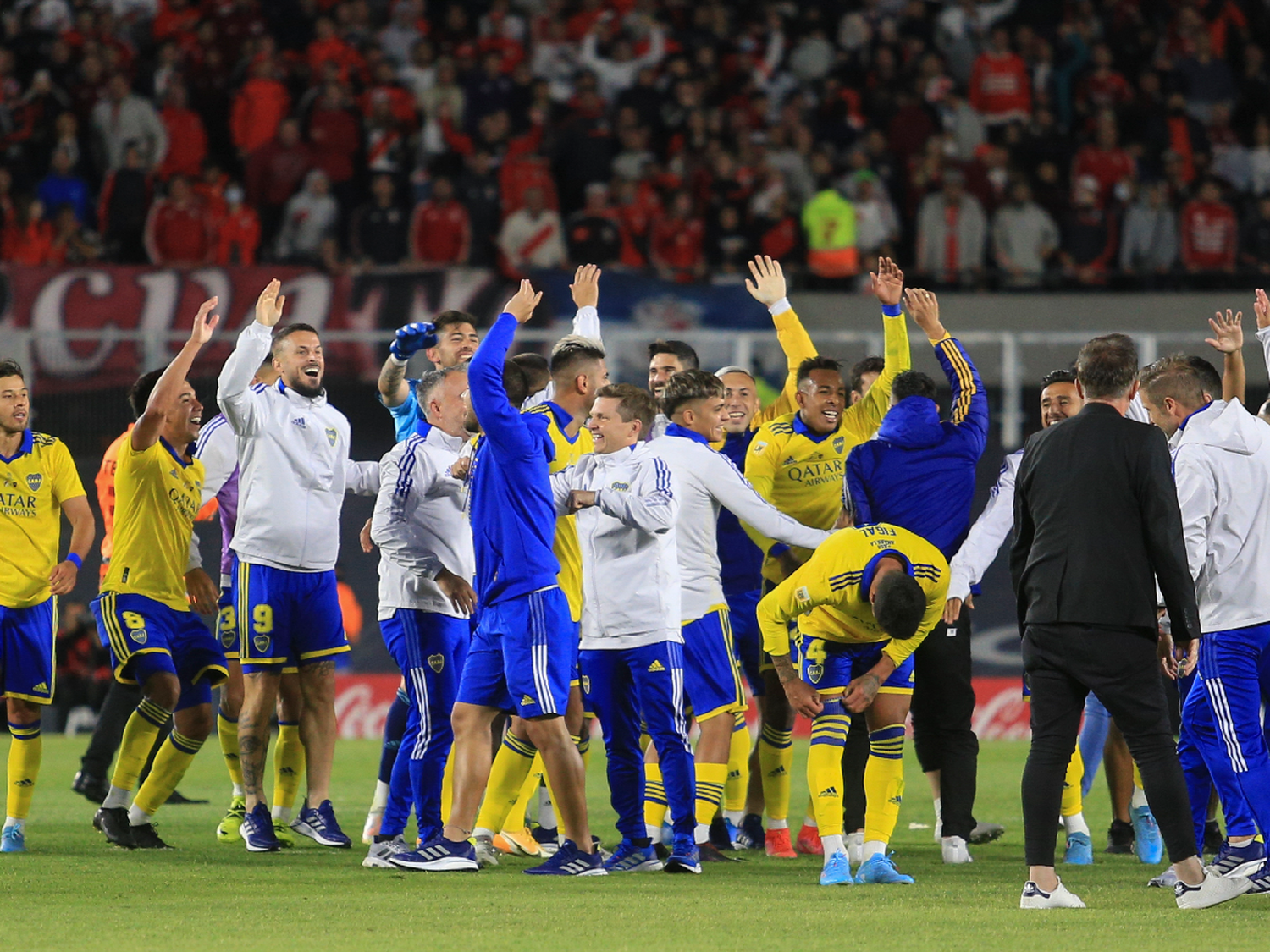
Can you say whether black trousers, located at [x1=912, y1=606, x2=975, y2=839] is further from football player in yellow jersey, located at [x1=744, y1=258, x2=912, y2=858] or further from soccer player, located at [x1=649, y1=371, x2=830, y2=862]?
soccer player, located at [x1=649, y1=371, x2=830, y2=862]

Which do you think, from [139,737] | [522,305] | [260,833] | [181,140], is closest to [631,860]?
[260,833]

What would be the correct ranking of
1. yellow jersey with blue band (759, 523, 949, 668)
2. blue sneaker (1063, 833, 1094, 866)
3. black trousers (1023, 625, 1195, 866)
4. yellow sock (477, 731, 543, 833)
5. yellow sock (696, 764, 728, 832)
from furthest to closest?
blue sneaker (1063, 833, 1094, 866) < yellow sock (696, 764, 728, 832) < yellow sock (477, 731, 543, 833) < yellow jersey with blue band (759, 523, 949, 668) < black trousers (1023, 625, 1195, 866)

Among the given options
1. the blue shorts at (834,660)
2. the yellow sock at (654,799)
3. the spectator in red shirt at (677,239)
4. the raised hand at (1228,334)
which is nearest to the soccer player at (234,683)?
the yellow sock at (654,799)

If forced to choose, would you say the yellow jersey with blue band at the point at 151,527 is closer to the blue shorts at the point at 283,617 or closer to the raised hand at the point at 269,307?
the blue shorts at the point at 283,617

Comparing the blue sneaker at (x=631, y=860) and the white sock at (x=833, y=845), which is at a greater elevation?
the white sock at (x=833, y=845)

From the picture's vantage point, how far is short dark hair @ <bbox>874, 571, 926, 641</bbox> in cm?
725

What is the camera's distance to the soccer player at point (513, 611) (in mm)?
7598

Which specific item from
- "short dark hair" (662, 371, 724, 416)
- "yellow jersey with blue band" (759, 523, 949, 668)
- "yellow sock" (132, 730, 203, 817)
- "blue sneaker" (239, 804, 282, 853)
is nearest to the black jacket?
"yellow jersey with blue band" (759, 523, 949, 668)

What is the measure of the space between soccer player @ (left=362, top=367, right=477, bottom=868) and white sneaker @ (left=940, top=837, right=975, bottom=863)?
257cm

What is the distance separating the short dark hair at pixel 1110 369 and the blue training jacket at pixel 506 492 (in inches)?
94.2

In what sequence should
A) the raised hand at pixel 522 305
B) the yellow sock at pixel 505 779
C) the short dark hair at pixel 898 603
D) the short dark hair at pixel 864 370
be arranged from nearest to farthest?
the short dark hair at pixel 898 603, the raised hand at pixel 522 305, the yellow sock at pixel 505 779, the short dark hair at pixel 864 370

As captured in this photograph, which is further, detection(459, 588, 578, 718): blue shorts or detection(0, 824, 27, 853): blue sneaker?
detection(0, 824, 27, 853): blue sneaker

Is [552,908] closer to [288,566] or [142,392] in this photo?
[288,566]

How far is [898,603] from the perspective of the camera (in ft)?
23.8
